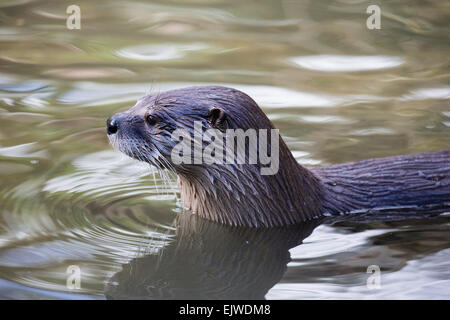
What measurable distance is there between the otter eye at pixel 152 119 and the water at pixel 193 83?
0.57 metres

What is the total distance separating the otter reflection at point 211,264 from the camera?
3721 millimetres

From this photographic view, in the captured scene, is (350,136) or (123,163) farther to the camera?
(350,136)

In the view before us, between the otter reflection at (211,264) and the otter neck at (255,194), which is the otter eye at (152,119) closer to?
the otter neck at (255,194)

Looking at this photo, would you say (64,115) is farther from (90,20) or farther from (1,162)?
(90,20)

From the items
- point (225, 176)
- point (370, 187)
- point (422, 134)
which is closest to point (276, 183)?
point (225, 176)

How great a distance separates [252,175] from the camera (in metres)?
4.27

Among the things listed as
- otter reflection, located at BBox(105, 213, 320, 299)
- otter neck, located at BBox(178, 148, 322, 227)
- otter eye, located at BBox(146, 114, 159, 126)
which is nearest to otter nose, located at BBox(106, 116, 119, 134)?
otter eye, located at BBox(146, 114, 159, 126)

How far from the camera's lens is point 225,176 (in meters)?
4.27

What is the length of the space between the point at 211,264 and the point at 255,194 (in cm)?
47

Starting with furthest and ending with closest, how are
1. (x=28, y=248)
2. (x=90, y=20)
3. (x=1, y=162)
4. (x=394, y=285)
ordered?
(x=90, y=20) < (x=1, y=162) < (x=28, y=248) < (x=394, y=285)

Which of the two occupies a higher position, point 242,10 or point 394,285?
point 242,10

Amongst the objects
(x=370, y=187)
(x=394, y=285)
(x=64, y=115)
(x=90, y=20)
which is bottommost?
(x=394, y=285)

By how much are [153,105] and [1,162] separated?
140 centimetres

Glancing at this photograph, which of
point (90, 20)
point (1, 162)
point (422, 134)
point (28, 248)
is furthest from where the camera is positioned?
point (90, 20)
